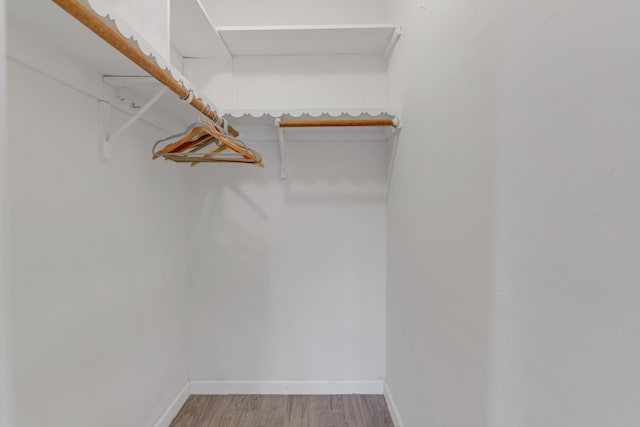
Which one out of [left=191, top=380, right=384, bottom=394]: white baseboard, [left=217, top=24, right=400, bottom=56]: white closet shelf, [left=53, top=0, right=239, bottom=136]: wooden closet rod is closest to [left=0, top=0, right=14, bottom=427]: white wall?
[left=53, top=0, right=239, bottom=136]: wooden closet rod

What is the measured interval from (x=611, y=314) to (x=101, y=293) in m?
1.49

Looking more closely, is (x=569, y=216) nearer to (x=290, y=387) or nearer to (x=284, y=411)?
(x=284, y=411)

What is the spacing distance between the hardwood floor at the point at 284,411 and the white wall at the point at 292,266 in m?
0.13

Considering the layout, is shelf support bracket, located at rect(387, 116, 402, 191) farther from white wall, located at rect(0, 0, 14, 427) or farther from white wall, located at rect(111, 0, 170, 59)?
white wall, located at rect(0, 0, 14, 427)

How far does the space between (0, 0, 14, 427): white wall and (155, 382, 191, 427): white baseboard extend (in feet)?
5.40

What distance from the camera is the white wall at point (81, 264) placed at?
0.95 m

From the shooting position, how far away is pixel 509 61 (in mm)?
714

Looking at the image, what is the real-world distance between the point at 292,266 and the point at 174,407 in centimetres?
103

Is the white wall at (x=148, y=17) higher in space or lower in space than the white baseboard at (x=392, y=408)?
higher

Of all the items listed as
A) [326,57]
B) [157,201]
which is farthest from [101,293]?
[326,57]

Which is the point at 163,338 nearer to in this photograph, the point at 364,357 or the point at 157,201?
the point at 157,201

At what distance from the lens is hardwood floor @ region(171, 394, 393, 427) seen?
1.85 meters

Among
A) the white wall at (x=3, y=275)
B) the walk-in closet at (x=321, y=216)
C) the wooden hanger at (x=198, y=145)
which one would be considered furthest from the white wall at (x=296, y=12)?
the white wall at (x=3, y=275)

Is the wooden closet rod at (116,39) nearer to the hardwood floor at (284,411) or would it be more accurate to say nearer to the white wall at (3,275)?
the white wall at (3,275)
